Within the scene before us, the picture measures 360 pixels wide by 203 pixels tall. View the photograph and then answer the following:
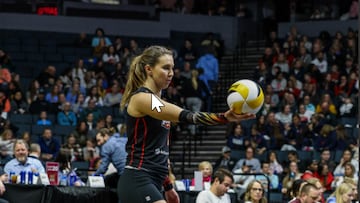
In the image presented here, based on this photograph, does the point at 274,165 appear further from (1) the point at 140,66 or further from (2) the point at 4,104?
(1) the point at 140,66

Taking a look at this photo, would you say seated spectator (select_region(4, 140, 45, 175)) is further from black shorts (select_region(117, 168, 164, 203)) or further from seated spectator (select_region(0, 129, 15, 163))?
black shorts (select_region(117, 168, 164, 203))

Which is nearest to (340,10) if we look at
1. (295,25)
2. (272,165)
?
(295,25)

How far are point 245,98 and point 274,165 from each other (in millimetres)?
13145

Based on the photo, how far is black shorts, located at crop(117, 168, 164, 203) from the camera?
6.82 m

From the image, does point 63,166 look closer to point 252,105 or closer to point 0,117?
point 0,117

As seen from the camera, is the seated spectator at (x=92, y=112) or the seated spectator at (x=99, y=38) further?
the seated spectator at (x=99, y=38)

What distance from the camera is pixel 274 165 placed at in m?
19.4

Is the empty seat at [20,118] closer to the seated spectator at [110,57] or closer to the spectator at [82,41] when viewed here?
the seated spectator at [110,57]

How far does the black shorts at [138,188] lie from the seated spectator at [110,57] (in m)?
18.7

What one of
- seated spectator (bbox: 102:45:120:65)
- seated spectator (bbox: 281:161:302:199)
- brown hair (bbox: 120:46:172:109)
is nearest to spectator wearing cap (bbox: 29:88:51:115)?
seated spectator (bbox: 102:45:120:65)

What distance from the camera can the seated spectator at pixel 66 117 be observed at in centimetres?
2219

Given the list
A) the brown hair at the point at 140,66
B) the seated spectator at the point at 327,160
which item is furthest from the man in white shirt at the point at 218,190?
the seated spectator at the point at 327,160

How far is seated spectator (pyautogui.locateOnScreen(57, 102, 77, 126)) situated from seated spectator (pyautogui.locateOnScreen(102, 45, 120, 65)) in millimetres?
3566

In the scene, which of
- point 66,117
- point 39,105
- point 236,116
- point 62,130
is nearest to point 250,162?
point 62,130
